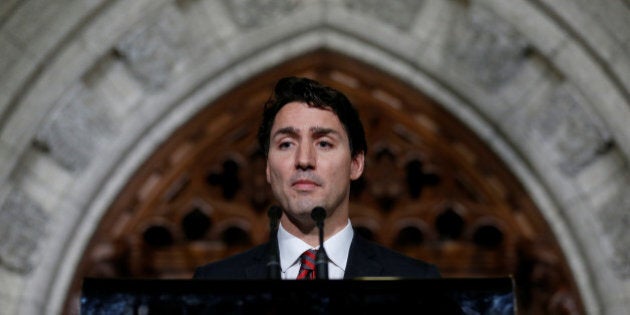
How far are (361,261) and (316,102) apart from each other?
1.04ft

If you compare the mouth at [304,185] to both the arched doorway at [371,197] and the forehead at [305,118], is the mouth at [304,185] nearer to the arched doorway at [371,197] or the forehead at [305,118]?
the forehead at [305,118]

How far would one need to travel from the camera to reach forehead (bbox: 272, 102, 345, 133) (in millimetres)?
1956

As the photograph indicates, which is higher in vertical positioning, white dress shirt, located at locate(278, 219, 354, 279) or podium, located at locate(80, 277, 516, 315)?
white dress shirt, located at locate(278, 219, 354, 279)

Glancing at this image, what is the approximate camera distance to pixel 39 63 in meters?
5.31

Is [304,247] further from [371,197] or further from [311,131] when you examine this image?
[371,197]

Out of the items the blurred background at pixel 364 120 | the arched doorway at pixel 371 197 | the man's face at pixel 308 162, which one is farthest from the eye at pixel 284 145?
the arched doorway at pixel 371 197

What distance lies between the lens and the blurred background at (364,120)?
528 centimetres

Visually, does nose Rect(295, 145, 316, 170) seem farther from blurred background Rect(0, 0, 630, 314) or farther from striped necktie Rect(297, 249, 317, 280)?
blurred background Rect(0, 0, 630, 314)

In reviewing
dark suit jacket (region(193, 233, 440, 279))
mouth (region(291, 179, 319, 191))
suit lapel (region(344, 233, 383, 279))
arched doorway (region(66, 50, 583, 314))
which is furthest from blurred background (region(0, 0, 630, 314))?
mouth (region(291, 179, 319, 191))

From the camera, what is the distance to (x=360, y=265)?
1988 mm

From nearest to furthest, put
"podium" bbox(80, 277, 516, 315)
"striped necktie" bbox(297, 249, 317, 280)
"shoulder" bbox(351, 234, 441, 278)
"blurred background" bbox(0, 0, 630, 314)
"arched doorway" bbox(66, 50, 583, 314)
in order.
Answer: "podium" bbox(80, 277, 516, 315) → "striped necktie" bbox(297, 249, 317, 280) → "shoulder" bbox(351, 234, 441, 278) → "blurred background" bbox(0, 0, 630, 314) → "arched doorway" bbox(66, 50, 583, 314)

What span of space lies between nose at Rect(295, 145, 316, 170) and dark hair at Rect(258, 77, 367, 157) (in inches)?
3.9

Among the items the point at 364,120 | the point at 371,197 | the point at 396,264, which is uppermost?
the point at 364,120

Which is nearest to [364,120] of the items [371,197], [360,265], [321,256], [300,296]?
[371,197]
